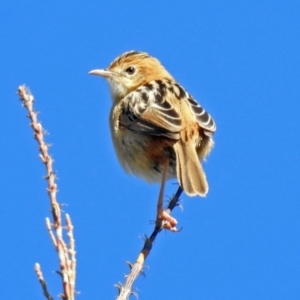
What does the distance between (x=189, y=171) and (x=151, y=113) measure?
90 cm

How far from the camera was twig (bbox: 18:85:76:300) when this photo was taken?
2785 millimetres

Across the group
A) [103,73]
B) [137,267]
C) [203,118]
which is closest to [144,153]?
[203,118]

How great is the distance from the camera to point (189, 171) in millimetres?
5797

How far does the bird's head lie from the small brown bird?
0.54m

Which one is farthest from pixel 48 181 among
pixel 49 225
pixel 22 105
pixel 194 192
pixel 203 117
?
pixel 203 117

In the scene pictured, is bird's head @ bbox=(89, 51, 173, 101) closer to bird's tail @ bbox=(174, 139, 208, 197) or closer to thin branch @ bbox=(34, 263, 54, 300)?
bird's tail @ bbox=(174, 139, 208, 197)

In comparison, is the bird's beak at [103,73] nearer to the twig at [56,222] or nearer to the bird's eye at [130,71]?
the bird's eye at [130,71]

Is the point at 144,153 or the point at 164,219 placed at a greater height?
the point at 144,153

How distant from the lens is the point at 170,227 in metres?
4.85

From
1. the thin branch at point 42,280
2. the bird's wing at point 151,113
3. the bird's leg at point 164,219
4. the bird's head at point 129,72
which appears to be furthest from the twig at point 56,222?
the bird's head at point 129,72

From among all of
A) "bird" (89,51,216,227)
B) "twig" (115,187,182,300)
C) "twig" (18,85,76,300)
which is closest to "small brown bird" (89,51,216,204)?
"bird" (89,51,216,227)

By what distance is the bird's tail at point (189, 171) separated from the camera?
5.56 metres

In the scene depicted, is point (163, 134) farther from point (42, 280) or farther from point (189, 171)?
point (42, 280)

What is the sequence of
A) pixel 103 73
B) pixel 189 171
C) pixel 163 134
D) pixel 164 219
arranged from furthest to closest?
pixel 103 73 < pixel 163 134 < pixel 189 171 < pixel 164 219
